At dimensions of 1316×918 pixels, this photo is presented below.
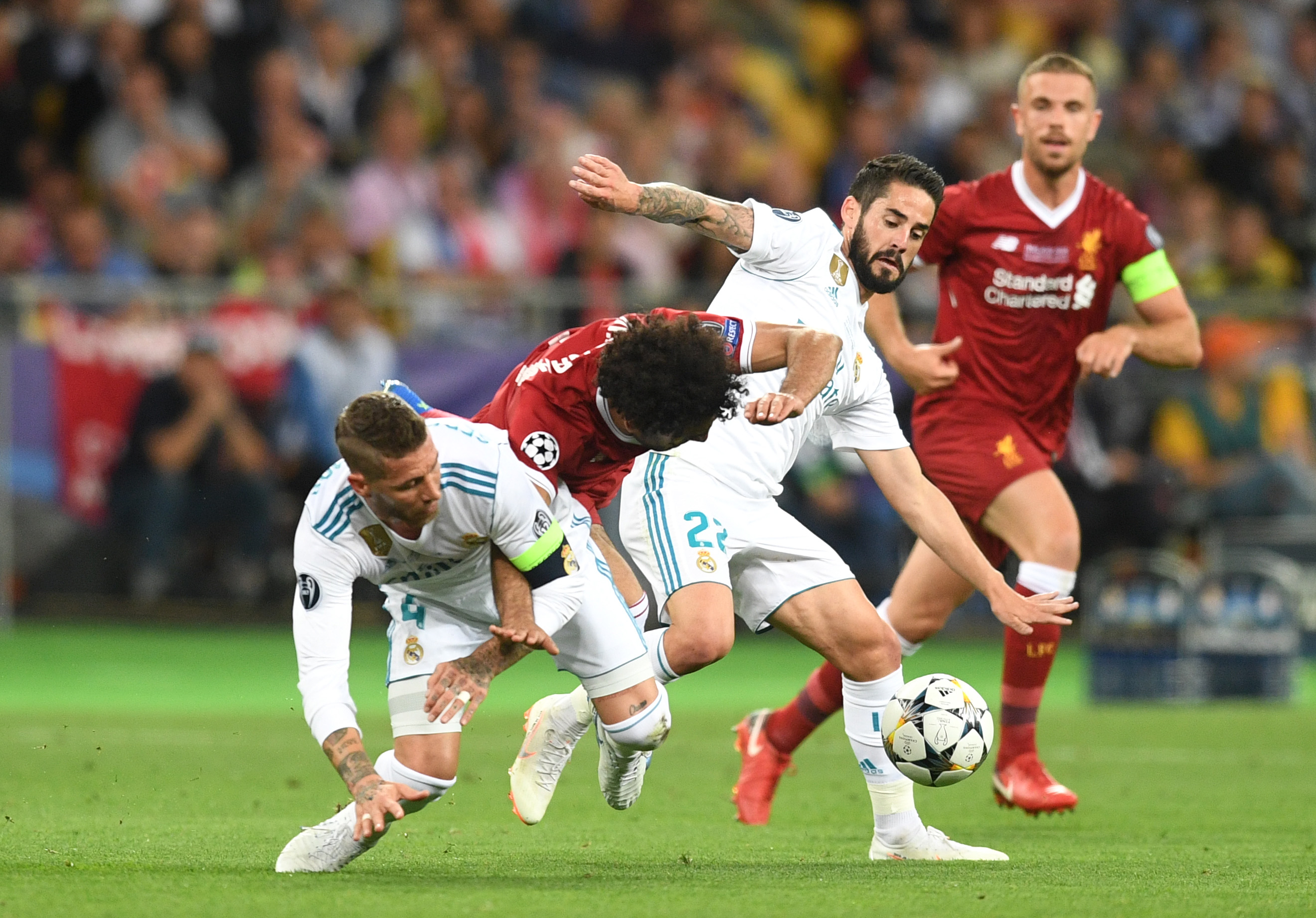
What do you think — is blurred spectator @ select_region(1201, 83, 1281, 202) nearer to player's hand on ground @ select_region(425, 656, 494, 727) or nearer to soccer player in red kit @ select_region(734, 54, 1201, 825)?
soccer player in red kit @ select_region(734, 54, 1201, 825)

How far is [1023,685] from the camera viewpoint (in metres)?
7.55

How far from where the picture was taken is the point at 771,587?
21.4 ft

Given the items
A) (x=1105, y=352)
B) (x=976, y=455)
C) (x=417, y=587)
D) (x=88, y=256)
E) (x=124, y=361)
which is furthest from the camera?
(x=88, y=256)

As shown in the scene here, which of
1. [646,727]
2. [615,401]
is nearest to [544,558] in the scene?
[615,401]

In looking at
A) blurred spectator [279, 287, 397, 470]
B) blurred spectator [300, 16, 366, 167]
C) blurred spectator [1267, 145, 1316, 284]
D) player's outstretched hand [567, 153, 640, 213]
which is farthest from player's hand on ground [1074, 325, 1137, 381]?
blurred spectator [1267, 145, 1316, 284]

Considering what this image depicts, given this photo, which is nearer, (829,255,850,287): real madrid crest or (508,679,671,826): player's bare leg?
(508,679,671,826): player's bare leg

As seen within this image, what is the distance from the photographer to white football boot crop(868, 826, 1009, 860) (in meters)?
5.97

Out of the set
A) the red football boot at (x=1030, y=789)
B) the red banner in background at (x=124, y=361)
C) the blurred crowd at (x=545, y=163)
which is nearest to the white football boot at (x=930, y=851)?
the red football boot at (x=1030, y=789)

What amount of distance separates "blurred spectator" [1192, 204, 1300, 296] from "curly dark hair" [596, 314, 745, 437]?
36.0 ft

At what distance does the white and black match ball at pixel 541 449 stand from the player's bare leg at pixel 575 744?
2.42ft

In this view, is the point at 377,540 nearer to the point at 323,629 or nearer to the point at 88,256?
the point at 323,629

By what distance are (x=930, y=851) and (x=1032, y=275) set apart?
274cm

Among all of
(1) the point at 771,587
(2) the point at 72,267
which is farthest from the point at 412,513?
(2) the point at 72,267

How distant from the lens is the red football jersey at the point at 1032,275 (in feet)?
25.5
